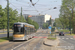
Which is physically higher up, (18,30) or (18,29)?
(18,29)

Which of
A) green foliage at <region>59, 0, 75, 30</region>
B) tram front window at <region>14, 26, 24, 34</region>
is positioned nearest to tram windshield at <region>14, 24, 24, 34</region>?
tram front window at <region>14, 26, 24, 34</region>

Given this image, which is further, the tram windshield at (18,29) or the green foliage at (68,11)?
the green foliage at (68,11)

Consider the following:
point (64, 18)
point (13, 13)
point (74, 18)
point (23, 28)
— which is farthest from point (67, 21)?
point (23, 28)

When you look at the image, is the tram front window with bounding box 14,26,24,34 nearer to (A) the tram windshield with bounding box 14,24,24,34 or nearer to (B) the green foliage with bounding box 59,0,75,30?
(A) the tram windshield with bounding box 14,24,24,34

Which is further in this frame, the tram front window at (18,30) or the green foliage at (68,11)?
the green foliage at (68,11)

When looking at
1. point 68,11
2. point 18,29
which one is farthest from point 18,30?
point 68,11

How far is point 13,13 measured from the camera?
52875 mm

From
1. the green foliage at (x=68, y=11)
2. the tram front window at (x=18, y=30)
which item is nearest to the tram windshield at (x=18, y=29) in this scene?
the tram front window at (x=18, y=30)

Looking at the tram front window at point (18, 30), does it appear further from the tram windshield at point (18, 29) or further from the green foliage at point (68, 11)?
the green foliage at point (68, 11)

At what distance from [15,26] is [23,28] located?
1424mm

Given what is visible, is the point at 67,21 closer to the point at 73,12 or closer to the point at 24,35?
the point at 73,12

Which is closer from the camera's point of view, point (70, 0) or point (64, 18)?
point (70, 0)

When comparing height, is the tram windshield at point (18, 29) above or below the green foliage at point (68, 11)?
below

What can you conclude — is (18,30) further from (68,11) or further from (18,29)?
(68,11)
